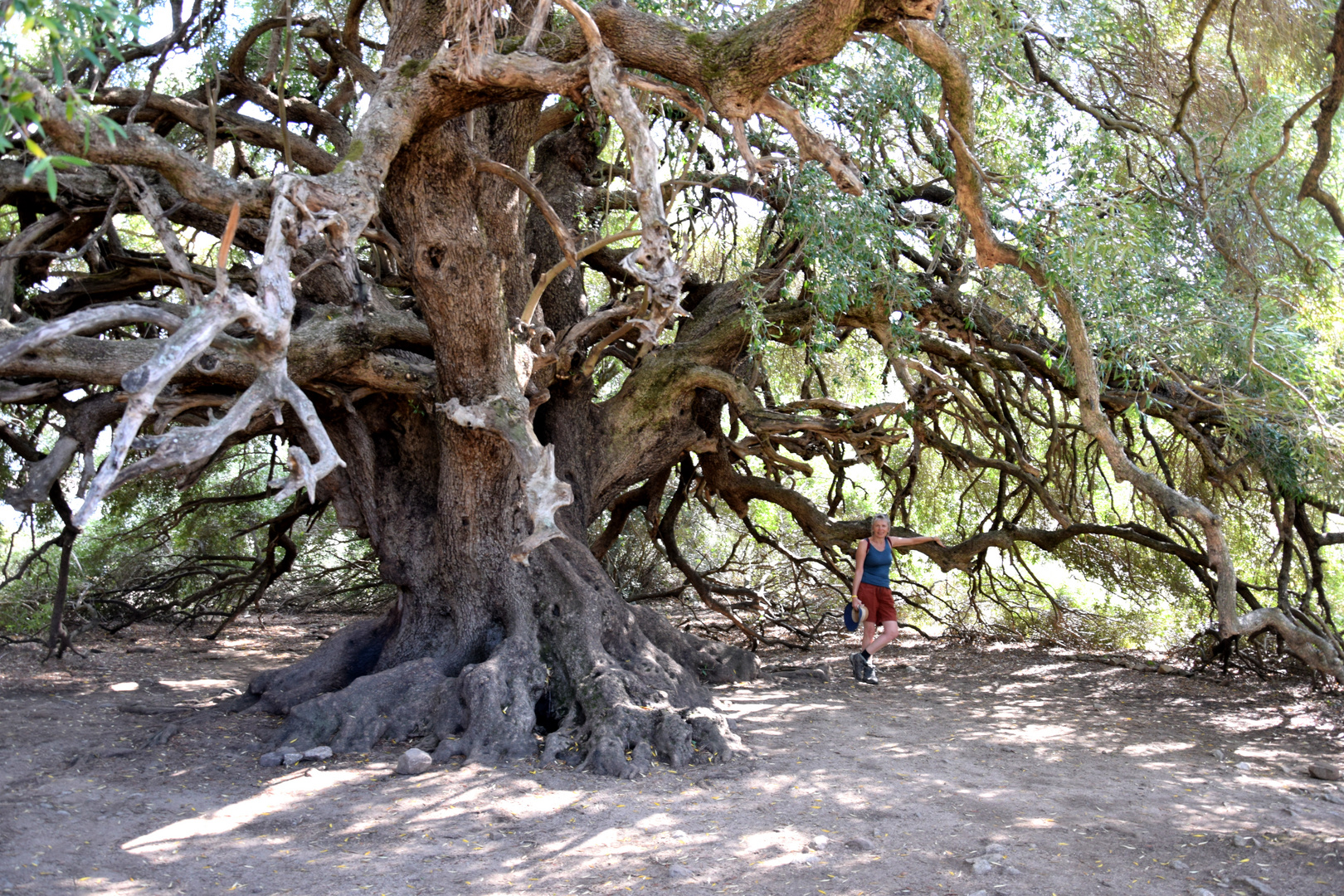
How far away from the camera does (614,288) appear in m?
8.32

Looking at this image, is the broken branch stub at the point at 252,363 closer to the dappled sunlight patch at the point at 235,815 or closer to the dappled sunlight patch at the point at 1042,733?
the dappled sunlight patch at the point at 235,815

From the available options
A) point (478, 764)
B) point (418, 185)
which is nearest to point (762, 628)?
point (478, 764)

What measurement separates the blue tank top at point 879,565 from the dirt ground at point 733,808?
1.00 metres

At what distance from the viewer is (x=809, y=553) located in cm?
1166

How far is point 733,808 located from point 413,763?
1630mm

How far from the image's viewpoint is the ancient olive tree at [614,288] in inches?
186

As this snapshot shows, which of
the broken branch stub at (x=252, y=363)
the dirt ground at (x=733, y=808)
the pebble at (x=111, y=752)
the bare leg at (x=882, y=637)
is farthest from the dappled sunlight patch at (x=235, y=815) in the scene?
the bare leg at (x=882, y=637)

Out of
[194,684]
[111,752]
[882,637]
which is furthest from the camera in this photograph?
[882,637]

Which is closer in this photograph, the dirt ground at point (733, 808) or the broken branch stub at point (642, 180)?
the dirt ground at point (733, 808)

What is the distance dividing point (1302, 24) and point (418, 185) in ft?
18.3

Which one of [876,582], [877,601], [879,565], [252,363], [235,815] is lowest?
[235,815]

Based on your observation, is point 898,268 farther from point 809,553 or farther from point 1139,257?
→ point 809,553

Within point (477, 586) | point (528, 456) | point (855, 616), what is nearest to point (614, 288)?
point (477, 586)

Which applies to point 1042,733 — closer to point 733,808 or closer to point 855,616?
point 855,616
